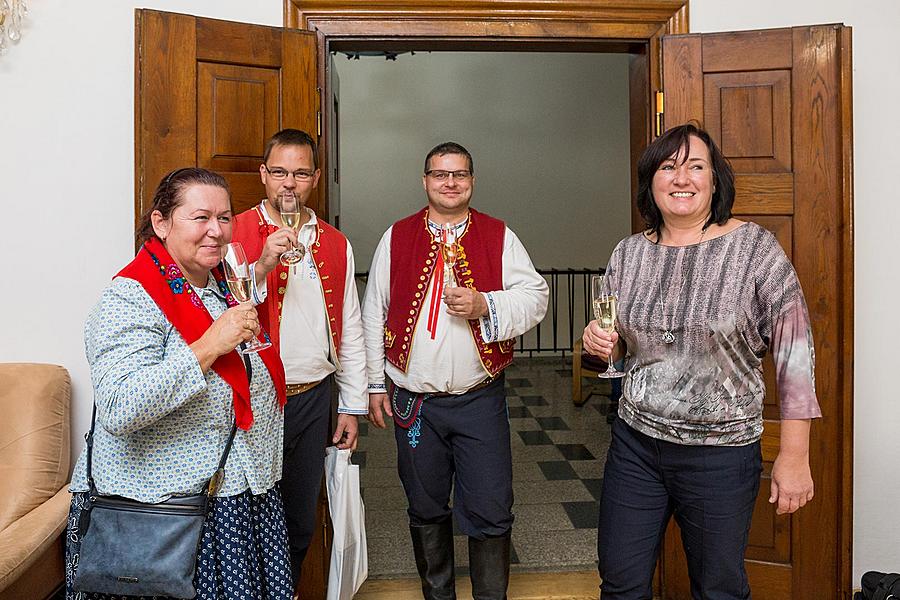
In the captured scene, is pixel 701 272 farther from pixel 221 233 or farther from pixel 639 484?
pixel 221 233

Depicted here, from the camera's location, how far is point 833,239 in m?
2.76

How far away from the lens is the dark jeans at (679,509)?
6.37ft

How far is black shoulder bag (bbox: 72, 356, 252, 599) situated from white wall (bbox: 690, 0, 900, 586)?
2.52 metres

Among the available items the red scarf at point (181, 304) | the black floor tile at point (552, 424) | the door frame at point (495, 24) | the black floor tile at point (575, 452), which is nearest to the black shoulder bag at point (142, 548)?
the red scarf at point (181, 304)

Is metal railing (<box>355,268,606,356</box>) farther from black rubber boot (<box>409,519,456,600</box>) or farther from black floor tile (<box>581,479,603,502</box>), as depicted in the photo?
black rubber boot (<box>409,519,456,600</box>)

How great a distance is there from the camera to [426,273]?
2691 mm

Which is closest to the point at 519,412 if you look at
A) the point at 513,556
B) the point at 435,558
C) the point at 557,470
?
the point at 557,470

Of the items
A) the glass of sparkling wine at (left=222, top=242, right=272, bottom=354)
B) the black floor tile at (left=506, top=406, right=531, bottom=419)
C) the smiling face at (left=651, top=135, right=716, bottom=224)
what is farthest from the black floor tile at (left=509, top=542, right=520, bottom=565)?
the black floor tile at (left=506, top=406, right=531, bottom=419)

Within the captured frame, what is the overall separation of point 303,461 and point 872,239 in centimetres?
224

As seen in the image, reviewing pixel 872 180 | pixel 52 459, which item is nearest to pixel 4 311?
pixel 52 459

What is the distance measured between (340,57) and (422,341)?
23.3 ft

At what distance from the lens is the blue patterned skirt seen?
1654 millimetres

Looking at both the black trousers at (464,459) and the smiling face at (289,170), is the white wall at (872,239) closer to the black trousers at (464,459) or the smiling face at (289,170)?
the black trousers at (464,459)

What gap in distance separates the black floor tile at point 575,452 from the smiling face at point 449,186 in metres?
2.62
